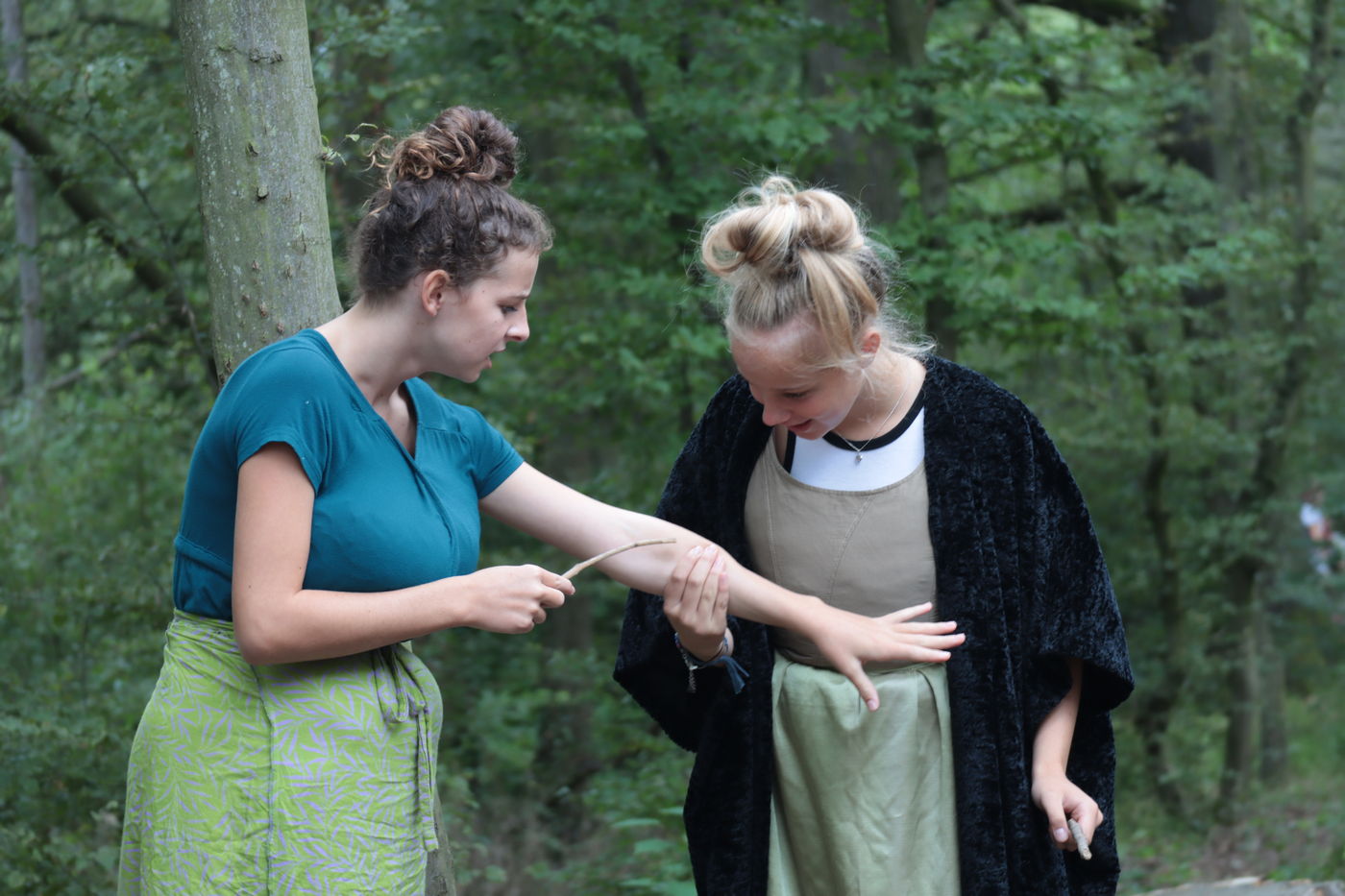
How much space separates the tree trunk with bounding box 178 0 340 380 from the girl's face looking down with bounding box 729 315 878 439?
925 mm

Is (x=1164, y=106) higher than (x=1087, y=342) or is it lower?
higher

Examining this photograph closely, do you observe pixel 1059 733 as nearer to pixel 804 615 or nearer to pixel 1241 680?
pixel 804 615

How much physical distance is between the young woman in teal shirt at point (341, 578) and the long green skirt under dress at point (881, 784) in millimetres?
604

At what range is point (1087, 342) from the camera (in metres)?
6.62

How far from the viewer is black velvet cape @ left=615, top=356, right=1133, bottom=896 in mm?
2205

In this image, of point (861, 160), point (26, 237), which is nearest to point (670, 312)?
point (861, 160)

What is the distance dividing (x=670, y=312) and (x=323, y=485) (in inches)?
176

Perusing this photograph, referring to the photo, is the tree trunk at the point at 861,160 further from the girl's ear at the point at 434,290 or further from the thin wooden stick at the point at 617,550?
the girl's ear at the point at 434,290

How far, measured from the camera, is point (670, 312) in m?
6.19

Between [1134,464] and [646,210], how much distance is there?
15.2ft

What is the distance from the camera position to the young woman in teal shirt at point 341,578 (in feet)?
5.82

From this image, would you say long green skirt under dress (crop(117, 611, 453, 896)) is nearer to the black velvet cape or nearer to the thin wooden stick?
the thin wooden stick

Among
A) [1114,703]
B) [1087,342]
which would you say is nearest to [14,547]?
[1114,703]

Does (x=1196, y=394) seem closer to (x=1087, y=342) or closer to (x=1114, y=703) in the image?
(x=1087, y=342)
